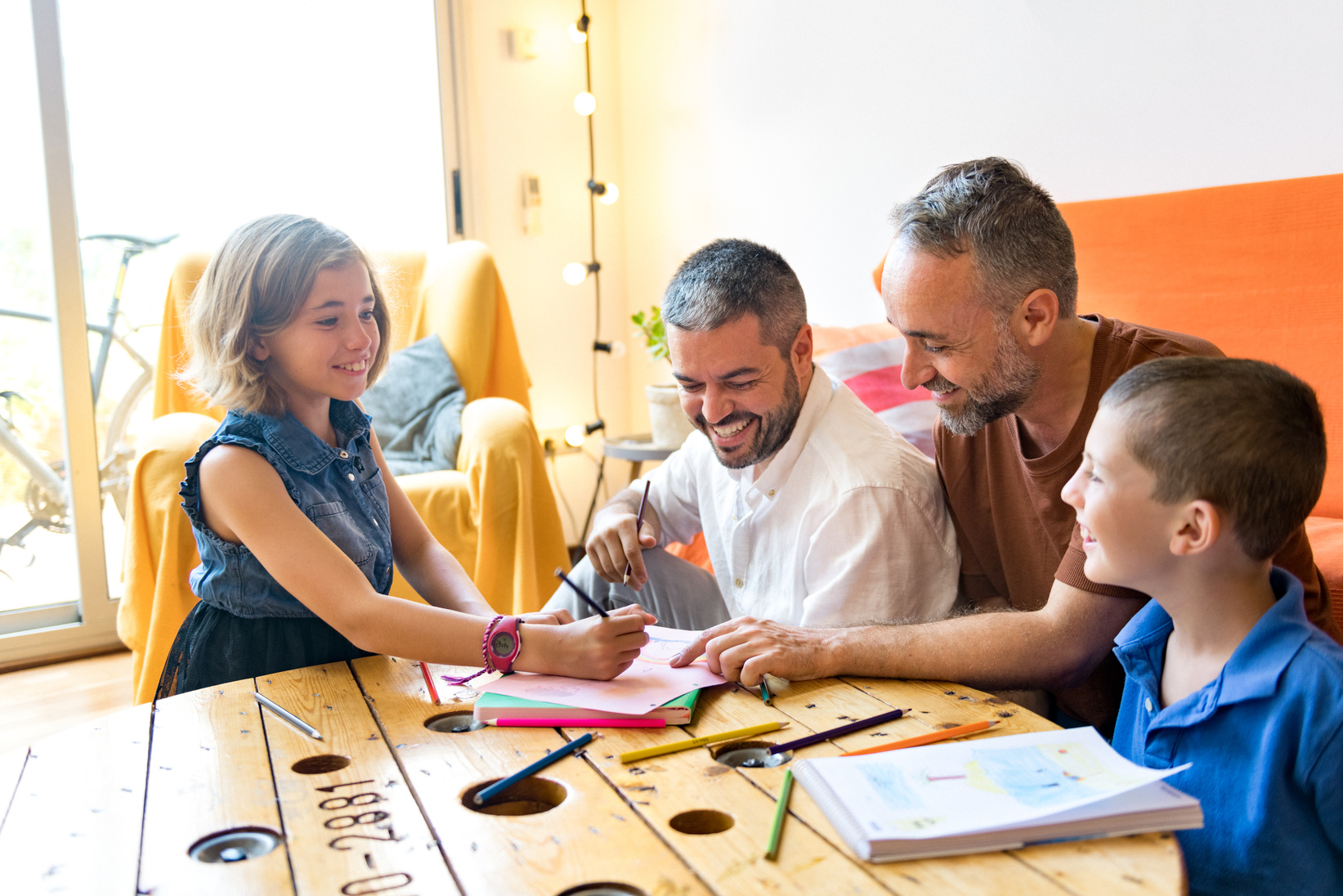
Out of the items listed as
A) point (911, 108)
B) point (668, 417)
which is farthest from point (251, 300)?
point (911, 108)

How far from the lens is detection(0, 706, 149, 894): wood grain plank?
686mm

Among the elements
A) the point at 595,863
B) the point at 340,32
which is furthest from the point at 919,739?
the point at 340,32

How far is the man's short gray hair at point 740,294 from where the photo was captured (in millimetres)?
1352

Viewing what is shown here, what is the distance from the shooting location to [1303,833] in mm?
A: 837

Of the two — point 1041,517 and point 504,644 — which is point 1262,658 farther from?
point 504,644

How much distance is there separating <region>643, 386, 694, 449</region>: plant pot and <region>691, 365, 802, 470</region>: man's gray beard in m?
1.25

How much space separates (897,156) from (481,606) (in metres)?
1.81

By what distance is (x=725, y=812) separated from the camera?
745mm

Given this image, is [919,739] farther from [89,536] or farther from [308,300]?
[89,536]

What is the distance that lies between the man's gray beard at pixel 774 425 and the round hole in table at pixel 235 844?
82cm

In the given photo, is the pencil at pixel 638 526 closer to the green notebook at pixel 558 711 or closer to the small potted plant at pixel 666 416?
the green notebook at pixel 558 711

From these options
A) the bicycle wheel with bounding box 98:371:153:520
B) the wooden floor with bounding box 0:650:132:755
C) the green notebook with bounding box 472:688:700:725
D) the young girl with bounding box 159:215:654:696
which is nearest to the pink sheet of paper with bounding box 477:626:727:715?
the green notebook with bounding box 472:688:700:725

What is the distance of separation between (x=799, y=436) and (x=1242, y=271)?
0.96 meters

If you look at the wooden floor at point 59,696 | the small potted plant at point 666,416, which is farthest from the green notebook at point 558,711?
the small potted plant at point 666,416
